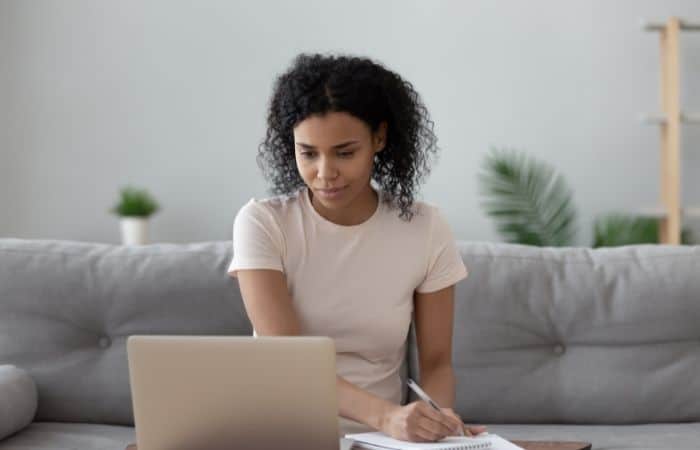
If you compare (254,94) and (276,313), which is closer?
(276,313)

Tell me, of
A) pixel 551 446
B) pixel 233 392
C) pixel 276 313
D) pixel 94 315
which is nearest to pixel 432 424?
pixel 551 446

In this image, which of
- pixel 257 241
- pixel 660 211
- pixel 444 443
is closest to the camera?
pixel 444 443

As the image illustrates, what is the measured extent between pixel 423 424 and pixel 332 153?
0.49m

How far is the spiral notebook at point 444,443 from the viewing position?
138 cm

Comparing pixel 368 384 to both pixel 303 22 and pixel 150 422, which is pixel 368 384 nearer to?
pixel 150 422

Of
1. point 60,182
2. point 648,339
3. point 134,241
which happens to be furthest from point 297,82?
point 60,182

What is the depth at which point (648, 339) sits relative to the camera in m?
2.18

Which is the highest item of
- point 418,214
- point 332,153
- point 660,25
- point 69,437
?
point 660,25

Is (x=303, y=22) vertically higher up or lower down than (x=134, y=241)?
higher up

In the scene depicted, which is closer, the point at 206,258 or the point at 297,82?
the point at 297,82

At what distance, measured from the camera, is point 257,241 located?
178cm

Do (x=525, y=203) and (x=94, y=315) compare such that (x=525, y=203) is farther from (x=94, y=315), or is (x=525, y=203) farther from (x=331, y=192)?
(x=331, y=192)

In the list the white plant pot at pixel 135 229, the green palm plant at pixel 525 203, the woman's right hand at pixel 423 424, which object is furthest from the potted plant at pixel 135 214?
the woman's right hand at pixel 423 424

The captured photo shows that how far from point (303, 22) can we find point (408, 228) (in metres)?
2.62
